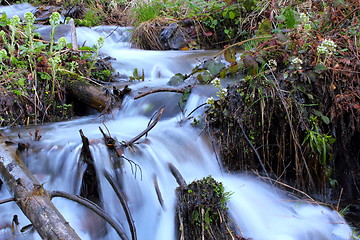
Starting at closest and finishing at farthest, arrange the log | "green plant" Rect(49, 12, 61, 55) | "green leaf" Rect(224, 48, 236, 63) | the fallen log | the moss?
the log
the moss
"green plant" Rect(49, 12, 61, 55)
the fallen log
"green leaf" Rect(224, 48, 236, 63)

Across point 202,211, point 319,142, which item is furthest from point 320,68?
point 202,211

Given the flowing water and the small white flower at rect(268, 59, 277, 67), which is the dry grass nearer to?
the flowing water

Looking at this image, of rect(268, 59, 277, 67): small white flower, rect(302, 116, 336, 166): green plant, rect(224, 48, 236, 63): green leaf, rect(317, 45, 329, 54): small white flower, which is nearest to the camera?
rect(302, 116, 336, 166): green plant

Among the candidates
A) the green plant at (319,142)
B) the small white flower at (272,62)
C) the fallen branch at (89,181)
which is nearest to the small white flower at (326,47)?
the small white flower at (272,62)

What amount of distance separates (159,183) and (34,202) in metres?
1.20

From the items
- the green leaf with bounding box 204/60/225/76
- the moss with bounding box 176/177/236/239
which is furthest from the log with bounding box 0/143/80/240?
the green leaf with bounding box 204/60/225/76

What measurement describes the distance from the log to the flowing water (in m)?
0.43

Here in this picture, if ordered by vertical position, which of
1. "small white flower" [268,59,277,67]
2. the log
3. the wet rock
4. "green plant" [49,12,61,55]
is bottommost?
the log

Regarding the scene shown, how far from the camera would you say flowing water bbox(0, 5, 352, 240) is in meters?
2.53

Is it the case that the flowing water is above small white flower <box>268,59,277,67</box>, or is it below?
below

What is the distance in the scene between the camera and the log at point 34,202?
157cm

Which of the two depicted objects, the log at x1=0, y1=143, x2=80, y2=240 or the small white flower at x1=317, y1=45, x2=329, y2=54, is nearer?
the log at x1=0, y1=143, x2=80, y2=240

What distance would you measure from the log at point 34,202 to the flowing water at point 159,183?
430 mm

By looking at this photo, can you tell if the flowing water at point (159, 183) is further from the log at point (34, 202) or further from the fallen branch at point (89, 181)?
the log at point (34, 202)
